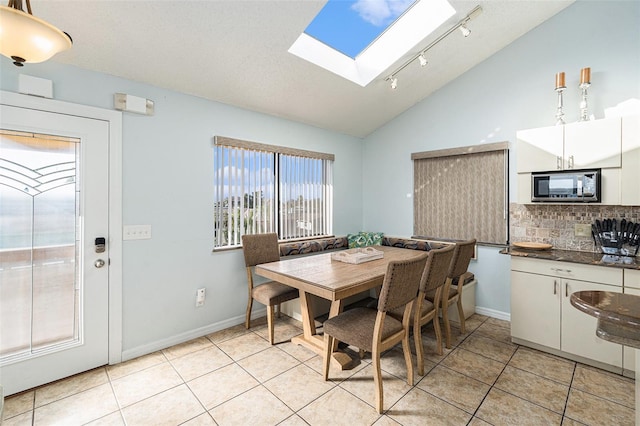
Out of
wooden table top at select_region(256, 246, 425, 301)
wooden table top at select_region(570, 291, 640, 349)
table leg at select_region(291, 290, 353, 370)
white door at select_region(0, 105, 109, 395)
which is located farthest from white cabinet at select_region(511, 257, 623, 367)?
white door at select_region(0, 105, 109, 395)

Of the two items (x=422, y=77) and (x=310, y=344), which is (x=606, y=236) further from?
(x=310, y=344)

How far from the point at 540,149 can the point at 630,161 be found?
62 centimetres

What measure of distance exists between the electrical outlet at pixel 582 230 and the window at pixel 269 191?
9.10ft

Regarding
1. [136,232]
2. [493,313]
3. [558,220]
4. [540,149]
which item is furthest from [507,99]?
[136,232]

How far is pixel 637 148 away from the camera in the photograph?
236 centimetres

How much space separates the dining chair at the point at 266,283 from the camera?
2.81 meters

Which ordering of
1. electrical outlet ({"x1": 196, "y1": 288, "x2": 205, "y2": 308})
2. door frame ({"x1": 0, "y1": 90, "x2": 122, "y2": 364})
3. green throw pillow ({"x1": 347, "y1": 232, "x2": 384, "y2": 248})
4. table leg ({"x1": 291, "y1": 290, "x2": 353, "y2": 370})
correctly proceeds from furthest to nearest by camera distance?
green throw pillow ({"x1": 347, "y1": 232, "x2": 384, "y2": 248}) → electrical outlet ({"x1": 196, "y1": 288, "x2": 205, "y2": 308}) → table leg ({"x1": 291, "y1": 290, "x2": 353, "y2": 370}) → door frame ({"x1": 0, "y1": 90, "x2": 122, "y2": 364})

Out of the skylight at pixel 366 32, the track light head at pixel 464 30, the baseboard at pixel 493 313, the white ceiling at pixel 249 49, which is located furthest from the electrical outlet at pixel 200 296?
the track light head at pixel 464 30

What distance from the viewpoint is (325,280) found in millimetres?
2180

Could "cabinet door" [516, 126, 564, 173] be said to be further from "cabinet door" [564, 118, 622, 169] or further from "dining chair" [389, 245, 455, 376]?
"dining chair" [389, 245, 455, 376]

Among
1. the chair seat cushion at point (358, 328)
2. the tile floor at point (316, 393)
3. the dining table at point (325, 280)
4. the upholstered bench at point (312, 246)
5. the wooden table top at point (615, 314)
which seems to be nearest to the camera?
the wooden table top at point (615, 314)

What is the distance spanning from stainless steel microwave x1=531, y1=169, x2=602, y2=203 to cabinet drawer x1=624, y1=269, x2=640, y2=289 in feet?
2.09

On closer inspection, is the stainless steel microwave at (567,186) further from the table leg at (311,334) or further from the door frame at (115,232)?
the door frame at (115,232)

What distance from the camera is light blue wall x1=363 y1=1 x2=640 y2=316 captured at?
2.73m
